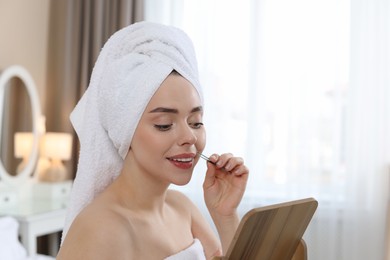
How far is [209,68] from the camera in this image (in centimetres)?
395

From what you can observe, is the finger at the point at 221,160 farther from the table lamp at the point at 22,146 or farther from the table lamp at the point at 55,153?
the table lamp at the point at 55,153

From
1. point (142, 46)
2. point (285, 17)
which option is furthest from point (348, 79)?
point (142, 46)

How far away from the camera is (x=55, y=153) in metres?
3.94

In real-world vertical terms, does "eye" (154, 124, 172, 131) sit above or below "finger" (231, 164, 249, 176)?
above

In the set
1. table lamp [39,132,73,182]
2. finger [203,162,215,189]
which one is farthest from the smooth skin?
table lamp [39,132,73,182]

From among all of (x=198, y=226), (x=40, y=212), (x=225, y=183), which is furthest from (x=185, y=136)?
(x=40, y=212)

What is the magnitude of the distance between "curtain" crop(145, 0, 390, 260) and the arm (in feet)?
8.56

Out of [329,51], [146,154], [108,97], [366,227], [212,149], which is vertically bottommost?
[366,227]

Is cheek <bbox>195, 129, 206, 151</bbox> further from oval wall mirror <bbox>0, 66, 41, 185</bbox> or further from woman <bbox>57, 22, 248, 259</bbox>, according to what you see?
oval wall mirror <bbox>0, 66, 41, 185</bbox>

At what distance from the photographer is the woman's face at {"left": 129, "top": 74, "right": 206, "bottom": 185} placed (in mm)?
1038

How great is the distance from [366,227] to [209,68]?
1.46 metres

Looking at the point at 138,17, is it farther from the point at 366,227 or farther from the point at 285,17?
the point at 366,227

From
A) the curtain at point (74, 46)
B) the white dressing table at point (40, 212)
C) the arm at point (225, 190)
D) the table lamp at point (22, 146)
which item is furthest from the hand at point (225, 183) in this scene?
the curtain at point (74, 46)

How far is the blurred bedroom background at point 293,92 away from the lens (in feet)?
12.1
